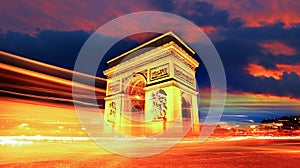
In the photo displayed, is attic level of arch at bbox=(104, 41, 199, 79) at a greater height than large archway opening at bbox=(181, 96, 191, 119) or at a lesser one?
greater

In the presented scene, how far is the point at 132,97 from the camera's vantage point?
26.5m

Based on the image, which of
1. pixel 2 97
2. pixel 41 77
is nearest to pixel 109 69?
pixel 41 77

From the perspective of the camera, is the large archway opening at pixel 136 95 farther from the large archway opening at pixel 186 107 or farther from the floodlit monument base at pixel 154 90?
the large archway opening at pixel 186 107

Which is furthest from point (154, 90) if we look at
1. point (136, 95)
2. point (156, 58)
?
point (136, 95)

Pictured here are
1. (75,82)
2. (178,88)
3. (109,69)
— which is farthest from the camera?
(109,69)

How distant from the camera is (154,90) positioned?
73.0 feet

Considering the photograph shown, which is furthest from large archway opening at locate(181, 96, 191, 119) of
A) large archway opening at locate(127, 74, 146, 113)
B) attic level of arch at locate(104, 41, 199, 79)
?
large archway opening at locate(127, 74, 146, 113)

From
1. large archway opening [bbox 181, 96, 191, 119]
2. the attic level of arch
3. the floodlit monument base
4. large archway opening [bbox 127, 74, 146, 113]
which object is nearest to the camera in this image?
the floodlit monument base

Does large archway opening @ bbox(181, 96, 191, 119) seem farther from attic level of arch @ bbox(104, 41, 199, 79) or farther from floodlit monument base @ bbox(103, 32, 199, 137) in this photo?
attic level of arch @ bbox(104, 41, 199, 79)

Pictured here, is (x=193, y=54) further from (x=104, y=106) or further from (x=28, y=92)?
(x=28, y=92)

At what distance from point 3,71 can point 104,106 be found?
74.3 feet

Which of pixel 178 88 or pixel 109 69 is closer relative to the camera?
pixel 178 88

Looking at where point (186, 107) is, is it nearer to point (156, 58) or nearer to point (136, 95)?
point (156, 58)

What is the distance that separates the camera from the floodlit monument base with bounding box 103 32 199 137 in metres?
20.5
